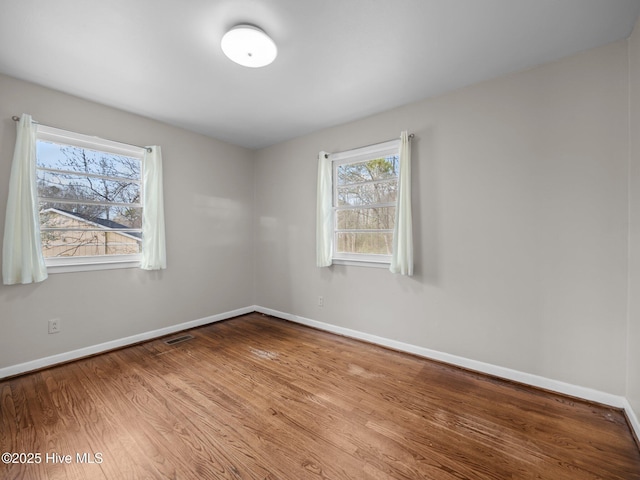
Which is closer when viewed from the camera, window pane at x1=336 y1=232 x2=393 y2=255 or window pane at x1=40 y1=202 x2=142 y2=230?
window pane at x1=40 y1=202 x2=142 y2=230

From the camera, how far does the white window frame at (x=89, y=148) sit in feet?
8.36

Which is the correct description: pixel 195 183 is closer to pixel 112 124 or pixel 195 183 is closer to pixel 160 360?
pixel 112 124

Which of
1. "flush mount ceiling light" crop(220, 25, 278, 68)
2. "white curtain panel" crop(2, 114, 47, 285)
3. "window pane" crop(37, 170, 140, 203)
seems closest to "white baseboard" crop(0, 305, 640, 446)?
"white curtain panel" crop(2, 114, 47, 285)

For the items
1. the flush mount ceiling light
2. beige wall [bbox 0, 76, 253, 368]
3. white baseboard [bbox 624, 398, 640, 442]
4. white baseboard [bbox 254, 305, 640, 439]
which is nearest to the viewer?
white baseboard [bbox 624, 398, 640, 442]

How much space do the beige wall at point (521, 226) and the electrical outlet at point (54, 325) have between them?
2.97 meters

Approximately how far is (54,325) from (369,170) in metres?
3.54

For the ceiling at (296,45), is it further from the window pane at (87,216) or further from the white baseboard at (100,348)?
the white baseboard at (100,348)

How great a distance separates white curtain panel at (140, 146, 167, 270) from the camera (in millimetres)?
3076

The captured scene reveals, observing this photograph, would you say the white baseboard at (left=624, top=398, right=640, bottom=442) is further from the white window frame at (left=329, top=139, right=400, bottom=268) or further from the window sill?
the window sill

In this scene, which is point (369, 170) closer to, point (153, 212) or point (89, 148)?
point (153, 212)

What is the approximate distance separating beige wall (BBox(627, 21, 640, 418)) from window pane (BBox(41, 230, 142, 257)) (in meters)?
4.38

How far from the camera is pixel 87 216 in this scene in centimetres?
282

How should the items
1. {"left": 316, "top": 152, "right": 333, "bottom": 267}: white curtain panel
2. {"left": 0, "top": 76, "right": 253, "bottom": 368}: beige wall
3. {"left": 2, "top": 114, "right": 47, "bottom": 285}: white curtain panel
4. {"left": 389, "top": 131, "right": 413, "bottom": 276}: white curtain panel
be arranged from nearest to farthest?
{"left": 2, "top": 114, "right": 47, "bottom": 285}: white curtain panel
{"left": 0, "top": 76, "right": 253, "bottom": 368}: beige wall
{"left": 389, "top": 131, "right": 413, "bottom": 276}: white curtain panel
{"left": 316, "top": 152, "right": 333, "bottom": 267}: white curtain panel

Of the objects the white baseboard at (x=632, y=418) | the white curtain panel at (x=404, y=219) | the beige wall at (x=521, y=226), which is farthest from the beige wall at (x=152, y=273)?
the white baseboard at (x=632, y=418)
